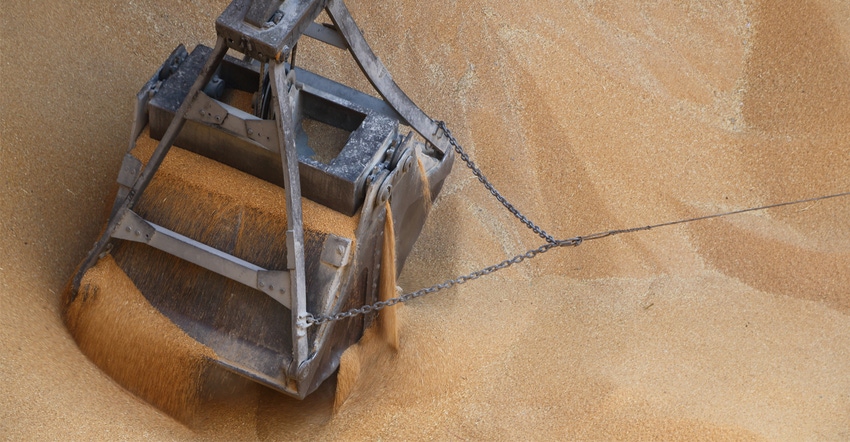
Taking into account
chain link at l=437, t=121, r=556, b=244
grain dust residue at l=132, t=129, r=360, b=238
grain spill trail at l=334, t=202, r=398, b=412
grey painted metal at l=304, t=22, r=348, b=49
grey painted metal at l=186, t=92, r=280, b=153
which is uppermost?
grey painted metal at l=304, t=22, r=348, b=49

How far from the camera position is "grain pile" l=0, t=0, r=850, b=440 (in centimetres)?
302

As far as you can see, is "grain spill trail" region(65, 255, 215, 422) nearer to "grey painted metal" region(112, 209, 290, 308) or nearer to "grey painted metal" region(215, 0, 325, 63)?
"grey painted metal" region(112, 209, 290, 308)

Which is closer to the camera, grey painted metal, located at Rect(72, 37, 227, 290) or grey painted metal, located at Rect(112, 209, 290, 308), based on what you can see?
grey painted metal, located at Rect(72, 37, 227, 290)

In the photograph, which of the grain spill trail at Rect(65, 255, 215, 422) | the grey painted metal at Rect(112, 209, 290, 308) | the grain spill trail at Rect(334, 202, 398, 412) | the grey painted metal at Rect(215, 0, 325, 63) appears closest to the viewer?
the grey painted metal at Rect(215, 0, 325, 63)

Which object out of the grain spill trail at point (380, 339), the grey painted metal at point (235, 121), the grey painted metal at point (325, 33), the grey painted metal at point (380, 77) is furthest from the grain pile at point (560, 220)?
the grey painted metal at point (325, 33)

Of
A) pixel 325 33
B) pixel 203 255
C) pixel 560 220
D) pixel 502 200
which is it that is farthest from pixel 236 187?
pixel 560 220

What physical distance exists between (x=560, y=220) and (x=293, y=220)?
5.18 ft

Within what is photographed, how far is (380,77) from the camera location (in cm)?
297

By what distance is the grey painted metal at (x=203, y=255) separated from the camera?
106 inches

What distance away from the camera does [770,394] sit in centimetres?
325

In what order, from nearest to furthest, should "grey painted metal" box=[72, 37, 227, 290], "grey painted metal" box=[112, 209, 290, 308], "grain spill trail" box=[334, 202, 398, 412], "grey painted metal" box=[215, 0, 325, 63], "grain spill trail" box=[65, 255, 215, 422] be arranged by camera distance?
"grey painted metal" box=[215, 0, 325, 63]
"grey painted metal" box=[72, 37, 227, 290]
"grey painted metal" box=[112, 209, 290, 308]
"grain spill trail" box=[65, 255, 215, 422]
"grain spill trail" box=[334, 202, 398, 412]

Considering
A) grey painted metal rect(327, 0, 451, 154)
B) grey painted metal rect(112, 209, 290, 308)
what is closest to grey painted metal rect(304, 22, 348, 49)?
grey painted metal rect(327, 0, 451, 154)

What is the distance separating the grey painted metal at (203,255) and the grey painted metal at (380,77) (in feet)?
2.33

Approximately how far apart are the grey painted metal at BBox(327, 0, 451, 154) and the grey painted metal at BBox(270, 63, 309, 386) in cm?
26
